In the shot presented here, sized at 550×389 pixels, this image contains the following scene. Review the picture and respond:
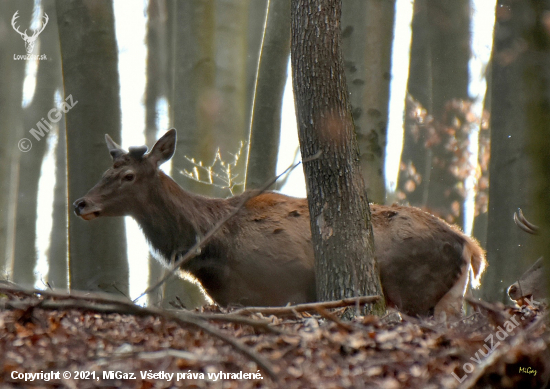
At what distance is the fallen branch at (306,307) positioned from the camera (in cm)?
458

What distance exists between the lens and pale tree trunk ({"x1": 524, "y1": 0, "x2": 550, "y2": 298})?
315 cm

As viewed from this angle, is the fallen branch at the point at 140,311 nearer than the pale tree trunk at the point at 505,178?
Yes

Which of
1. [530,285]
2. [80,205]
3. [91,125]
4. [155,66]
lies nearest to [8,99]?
[155,66]

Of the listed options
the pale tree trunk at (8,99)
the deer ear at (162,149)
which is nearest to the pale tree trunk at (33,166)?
the pale tree trunk at (8,99)

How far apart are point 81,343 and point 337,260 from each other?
2.41m

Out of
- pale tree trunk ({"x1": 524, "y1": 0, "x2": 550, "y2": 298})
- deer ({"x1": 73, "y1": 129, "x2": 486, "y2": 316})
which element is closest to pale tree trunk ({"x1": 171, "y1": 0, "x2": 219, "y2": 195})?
deer ({"x1": 73, "y1": 129, "x2": 486, "y2": 316})

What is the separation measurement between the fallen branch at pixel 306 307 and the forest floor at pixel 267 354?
0.16 metres

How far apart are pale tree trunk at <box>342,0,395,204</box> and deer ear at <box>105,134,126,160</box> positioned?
3.25 meters

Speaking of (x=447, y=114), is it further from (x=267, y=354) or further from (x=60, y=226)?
(x=267, y=354)

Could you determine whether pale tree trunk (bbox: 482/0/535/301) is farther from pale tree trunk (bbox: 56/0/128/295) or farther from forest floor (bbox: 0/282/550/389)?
pale tree trunk (bbox: 56/0/128/295)

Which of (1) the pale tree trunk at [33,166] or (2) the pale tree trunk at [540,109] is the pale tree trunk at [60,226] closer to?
(1) the pale tree trunk at [33,166]

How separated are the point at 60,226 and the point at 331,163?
15.8 metres

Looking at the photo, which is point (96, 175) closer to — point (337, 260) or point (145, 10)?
point (337, 260)

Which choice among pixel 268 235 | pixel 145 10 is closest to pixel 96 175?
pixel 268 235
